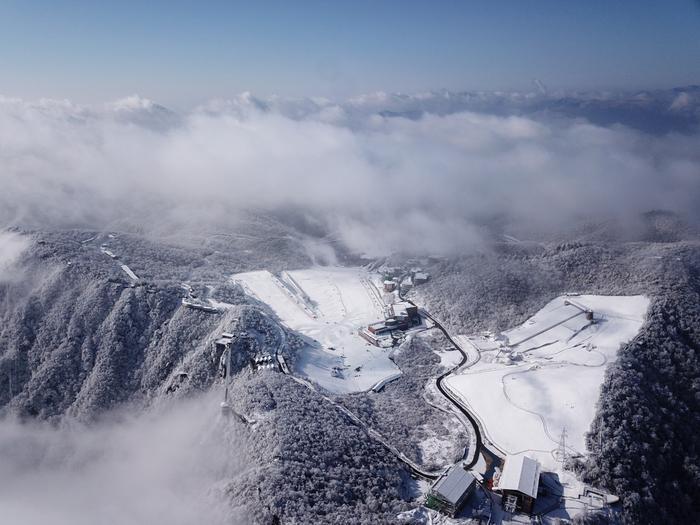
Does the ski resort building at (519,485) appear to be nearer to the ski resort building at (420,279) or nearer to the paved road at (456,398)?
the paved road at (456,398)

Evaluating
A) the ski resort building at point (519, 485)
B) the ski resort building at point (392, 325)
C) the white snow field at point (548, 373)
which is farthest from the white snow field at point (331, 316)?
the ski resort building at point (519, 485)

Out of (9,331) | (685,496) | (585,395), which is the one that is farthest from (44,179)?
(685,496)

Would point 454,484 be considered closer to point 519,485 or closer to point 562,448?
point 519,485

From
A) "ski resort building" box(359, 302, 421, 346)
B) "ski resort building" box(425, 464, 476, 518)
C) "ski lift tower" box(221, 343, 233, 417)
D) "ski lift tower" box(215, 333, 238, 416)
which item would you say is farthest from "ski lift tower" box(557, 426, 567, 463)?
"ski lift tower" box(215, 333, 238, 416)

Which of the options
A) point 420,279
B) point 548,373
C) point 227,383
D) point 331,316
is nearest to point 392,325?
point 331,316

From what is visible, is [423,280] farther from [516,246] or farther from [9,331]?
[9,331]
